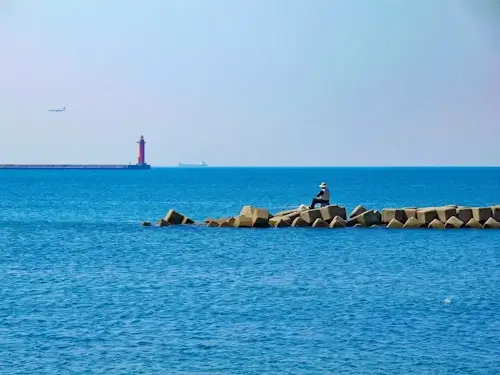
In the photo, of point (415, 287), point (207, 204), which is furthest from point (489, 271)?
point (207, 204)

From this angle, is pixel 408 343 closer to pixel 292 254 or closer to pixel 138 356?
pixel 138 356

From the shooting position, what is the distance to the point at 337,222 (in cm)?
5203

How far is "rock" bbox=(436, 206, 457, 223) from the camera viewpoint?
52.6 meters

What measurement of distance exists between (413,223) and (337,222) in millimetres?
4110

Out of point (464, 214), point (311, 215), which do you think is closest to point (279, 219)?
point (311, 215)

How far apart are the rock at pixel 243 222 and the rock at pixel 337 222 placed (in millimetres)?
4463

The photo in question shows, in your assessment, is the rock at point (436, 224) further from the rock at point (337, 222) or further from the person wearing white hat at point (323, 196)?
the person wearing white hat at point (323, 196)

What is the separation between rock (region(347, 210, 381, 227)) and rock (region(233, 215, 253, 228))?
5266mm

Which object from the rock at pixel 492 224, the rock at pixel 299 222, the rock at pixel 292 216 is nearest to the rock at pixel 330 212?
the rock at pixel 299 222

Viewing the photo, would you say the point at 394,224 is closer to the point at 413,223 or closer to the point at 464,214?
the point at 413,223

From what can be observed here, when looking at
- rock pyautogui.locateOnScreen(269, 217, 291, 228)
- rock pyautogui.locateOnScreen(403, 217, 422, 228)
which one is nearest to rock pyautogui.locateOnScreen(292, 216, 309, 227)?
rock pyautogui.locateOnScreen(269, 217, 291, 228)

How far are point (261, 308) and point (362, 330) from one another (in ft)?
12.4

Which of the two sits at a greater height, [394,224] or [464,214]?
[464,214]

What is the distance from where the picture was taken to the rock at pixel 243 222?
53.4m
